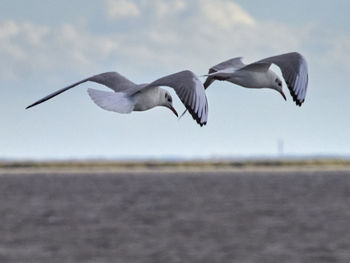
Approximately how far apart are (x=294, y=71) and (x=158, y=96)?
55 cm

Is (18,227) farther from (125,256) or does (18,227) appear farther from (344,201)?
(344,201)

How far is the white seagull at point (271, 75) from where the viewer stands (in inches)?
142

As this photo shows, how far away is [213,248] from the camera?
396 feet

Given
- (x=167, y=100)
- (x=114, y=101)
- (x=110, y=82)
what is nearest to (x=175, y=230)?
(x=110, y=82)

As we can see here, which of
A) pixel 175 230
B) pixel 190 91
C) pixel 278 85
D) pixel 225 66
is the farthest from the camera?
pixel 175 230

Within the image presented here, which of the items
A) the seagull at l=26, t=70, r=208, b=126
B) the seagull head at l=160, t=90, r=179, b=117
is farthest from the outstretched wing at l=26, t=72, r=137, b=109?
the seagull head at l=160, t=90, r=179, b=117

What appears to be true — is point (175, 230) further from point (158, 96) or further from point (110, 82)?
point (158, 96)

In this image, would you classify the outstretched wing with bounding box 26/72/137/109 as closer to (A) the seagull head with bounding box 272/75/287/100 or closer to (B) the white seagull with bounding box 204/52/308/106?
(B) the white seagull with bounding box 204/52/308/106

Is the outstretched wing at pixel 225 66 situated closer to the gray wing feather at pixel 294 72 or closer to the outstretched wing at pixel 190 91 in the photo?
the gray wing feather at pixel 294 72

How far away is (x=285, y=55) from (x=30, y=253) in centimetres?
10923

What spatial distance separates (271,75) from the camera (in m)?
3.77

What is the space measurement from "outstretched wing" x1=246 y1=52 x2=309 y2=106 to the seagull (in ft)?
0.95

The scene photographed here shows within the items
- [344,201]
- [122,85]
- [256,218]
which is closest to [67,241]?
[256,218]

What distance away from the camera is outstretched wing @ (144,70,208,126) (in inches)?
136
